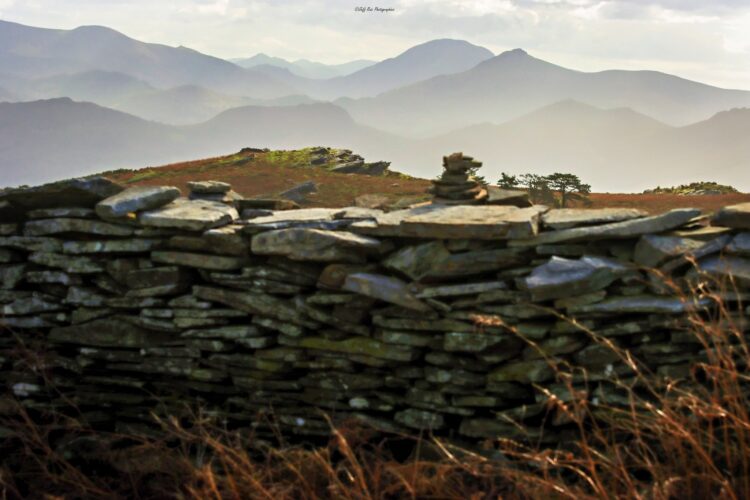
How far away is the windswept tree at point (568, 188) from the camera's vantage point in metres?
16.0

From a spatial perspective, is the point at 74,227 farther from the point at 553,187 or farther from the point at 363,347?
the point at 553,187

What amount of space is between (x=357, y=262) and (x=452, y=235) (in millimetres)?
1383

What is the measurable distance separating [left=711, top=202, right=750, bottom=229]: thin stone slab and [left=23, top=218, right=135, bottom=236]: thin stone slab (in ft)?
25.6

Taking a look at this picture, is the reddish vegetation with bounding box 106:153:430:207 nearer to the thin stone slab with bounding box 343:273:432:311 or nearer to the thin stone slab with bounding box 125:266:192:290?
the thin stone slab with bounding box 125:266:192:290

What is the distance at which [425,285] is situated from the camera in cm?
856

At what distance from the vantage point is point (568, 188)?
16656mm

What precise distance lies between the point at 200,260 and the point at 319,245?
5.83 ft

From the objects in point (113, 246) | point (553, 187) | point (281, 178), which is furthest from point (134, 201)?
point (553, 187)

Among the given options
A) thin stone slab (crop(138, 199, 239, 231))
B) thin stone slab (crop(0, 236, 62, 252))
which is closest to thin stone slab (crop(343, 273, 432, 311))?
thin stone slab (crop(138, 199, 239, 231))

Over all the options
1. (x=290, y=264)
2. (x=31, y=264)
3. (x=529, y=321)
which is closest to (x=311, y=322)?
(x=290, y=264)

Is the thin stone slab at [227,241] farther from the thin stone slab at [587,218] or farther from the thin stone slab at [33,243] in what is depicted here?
the thin stone slab at [587,218]

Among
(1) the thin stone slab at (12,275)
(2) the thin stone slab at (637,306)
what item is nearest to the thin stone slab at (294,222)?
(2) the thin stone slab at (637,306)

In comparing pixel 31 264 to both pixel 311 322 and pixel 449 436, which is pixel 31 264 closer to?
pixel 311 322

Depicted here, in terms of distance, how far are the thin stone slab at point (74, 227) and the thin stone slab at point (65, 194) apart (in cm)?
33
